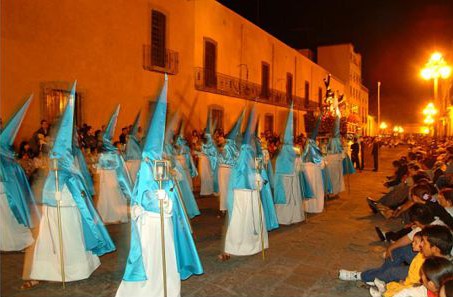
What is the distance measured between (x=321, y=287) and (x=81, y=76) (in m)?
9.52

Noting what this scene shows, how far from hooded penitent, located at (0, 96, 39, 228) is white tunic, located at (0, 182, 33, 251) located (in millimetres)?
113

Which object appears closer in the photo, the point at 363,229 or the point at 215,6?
the point at 363,229

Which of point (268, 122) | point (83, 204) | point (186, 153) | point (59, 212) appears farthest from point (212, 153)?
point (268, 122)

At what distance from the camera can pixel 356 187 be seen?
13078 millimetres

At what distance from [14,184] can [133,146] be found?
3.08 metres

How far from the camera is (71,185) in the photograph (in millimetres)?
4789

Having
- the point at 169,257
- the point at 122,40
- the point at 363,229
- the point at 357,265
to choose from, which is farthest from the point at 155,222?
the point at 122,40

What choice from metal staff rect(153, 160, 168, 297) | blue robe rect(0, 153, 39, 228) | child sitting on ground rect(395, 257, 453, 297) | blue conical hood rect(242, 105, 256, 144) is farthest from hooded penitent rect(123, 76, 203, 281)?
blue robe rect(0, 153, 39, 228)

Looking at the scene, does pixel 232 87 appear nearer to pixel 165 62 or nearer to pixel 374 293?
pixel 165 62

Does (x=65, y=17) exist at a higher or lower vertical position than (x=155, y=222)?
higher

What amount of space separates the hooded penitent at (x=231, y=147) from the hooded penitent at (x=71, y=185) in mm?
2788

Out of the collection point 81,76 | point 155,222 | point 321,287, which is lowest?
point 321,287

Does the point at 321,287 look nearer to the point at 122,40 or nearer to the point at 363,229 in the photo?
the point at 363,229

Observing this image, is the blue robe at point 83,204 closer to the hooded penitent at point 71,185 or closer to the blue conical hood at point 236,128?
the hooded penitent at point 71,185
